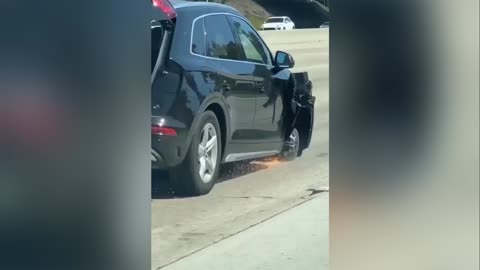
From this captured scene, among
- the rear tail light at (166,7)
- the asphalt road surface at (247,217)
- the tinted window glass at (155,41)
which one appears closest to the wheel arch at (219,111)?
the asphalt road surface at (247,217)

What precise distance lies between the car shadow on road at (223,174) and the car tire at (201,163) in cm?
3

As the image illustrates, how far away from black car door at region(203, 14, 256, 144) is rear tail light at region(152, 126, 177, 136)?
0.94 feet

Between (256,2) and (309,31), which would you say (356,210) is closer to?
(309,31)

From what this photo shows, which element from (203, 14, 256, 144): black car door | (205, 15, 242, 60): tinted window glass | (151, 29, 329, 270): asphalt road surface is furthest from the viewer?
(205, 15, 242, 60): tinted window glass

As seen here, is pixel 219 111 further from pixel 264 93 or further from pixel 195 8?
pixel 195 8

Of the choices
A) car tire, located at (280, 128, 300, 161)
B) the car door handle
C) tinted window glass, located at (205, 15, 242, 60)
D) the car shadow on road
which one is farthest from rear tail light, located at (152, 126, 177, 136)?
car tire, located at (280, 128, 300, 161)

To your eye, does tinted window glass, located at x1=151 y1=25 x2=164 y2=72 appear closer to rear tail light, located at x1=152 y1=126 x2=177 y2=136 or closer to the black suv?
the black suv

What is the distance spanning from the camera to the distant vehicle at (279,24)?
13.6ft

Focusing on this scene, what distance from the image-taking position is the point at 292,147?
166 inches

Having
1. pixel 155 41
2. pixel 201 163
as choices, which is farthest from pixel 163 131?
pixel 155 41

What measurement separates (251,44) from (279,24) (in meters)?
0.20

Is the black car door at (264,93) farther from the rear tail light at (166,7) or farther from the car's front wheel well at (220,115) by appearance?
the rear tail light at (166,7)

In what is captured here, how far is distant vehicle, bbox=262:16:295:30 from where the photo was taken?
4133 millimetres

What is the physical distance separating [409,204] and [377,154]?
0.22m
